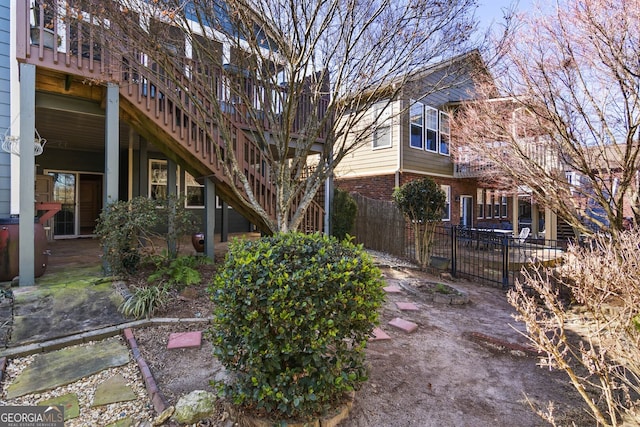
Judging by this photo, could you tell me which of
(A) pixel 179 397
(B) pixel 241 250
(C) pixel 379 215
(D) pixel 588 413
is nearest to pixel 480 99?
(C) pixel 379 215

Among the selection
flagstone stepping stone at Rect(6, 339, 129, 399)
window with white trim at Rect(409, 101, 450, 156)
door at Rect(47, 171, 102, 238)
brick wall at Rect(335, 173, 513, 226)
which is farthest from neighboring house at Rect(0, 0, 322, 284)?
window with white trim at Rect(409, 101, 450, 156)

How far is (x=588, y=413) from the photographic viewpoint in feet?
8.23

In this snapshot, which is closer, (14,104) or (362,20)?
(362,20)

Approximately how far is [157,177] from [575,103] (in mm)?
10584

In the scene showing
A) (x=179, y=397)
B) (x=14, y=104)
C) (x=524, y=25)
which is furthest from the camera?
(x=14, y=104)

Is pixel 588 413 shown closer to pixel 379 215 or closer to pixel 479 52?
pixel 479 52

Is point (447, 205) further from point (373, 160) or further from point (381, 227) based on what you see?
point (381, 227)

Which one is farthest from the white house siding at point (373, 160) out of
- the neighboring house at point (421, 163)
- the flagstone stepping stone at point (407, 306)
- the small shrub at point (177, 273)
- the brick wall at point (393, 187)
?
the small shrub at point (177, 273)

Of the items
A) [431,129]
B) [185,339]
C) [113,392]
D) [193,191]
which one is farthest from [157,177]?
[431,129]

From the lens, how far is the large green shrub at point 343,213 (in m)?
9.67

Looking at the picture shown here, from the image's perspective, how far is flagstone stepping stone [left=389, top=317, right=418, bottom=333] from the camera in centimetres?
412

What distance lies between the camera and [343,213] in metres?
9.67

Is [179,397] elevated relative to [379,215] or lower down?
lower down

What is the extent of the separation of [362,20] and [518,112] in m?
3.32
